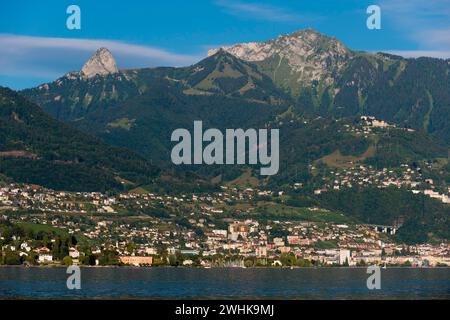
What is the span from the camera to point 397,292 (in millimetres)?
143500
